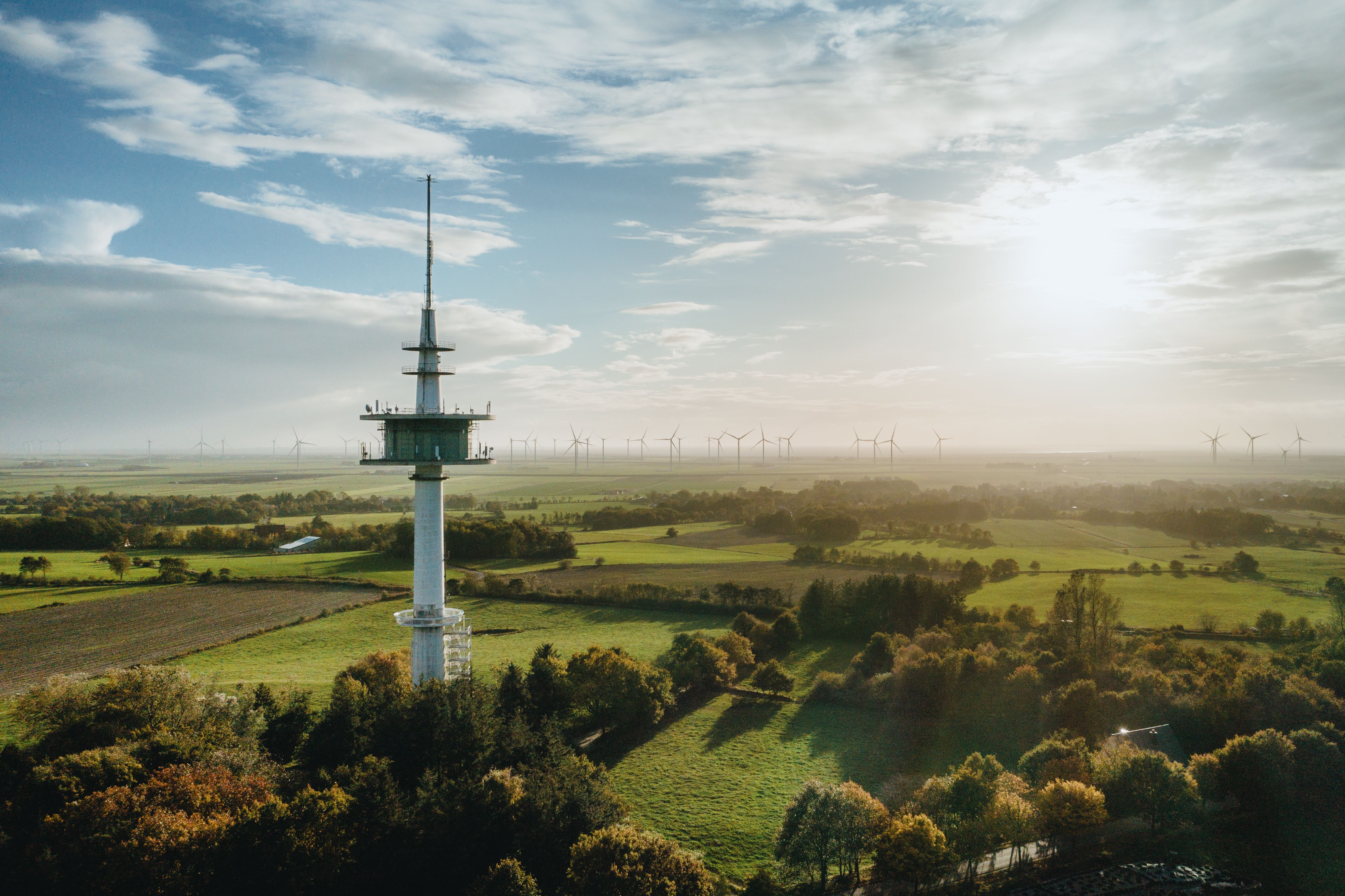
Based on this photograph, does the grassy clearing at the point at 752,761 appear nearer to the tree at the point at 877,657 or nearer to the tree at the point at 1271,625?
the tree at the point at 877,657

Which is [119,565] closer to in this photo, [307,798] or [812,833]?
[307,798]

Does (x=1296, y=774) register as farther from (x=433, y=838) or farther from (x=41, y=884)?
(x=41, y=884)

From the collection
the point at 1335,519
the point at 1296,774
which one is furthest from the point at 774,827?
the point at 1335,519

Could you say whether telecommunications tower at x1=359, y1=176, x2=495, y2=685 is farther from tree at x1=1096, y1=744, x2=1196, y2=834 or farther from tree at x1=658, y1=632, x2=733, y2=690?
tree at x1=1096, y1=744, x2=1196, y2=834

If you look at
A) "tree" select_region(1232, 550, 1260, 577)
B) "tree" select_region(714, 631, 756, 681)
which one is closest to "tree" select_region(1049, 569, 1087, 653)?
"tree" select_region(714, 631, 756, 681)

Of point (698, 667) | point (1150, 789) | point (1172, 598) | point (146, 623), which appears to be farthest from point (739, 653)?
point (146, 623)

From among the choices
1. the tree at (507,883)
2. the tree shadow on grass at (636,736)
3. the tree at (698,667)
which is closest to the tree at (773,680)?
the tree at (698,667)

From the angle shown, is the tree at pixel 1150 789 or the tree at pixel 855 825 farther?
the tree at pixel 1150 789
